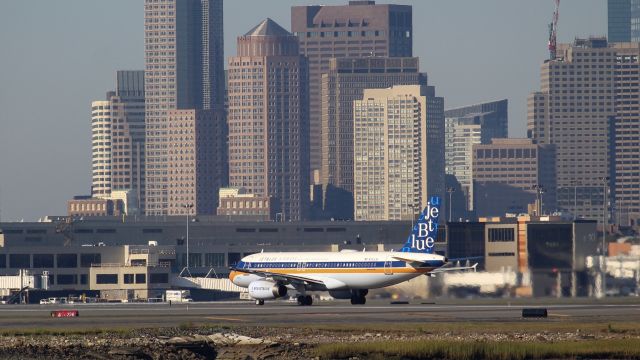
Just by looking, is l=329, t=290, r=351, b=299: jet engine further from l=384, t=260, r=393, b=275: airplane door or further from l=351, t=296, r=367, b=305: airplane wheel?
l=384, t=260, r=393, b=275: airplane door

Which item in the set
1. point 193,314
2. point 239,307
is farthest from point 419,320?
point 239,307

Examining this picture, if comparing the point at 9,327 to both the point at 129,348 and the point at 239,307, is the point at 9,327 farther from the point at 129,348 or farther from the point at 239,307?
the point at 239,307

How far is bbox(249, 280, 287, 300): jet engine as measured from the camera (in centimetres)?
15938

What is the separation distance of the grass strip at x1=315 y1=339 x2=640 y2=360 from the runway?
21994mm

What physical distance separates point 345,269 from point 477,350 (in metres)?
63.6

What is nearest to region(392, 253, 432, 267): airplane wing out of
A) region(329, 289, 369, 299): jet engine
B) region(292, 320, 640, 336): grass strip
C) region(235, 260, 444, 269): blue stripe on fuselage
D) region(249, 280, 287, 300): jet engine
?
region(235, 260, 444, 269): blue stripe on fuselage

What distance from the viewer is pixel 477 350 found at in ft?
307

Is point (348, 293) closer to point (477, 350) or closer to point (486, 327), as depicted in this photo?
point (486, 327)

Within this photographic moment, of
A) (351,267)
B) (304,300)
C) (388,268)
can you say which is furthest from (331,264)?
(388,268)

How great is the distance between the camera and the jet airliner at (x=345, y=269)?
507 ft

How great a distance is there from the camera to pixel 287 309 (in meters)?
146

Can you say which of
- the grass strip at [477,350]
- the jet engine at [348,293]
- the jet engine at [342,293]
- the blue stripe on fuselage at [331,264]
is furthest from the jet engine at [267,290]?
the grass strip at [477,350]

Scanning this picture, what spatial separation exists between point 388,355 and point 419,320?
27568mm

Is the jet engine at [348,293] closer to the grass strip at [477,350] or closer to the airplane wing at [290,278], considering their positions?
the airplane wing at [290,278]
